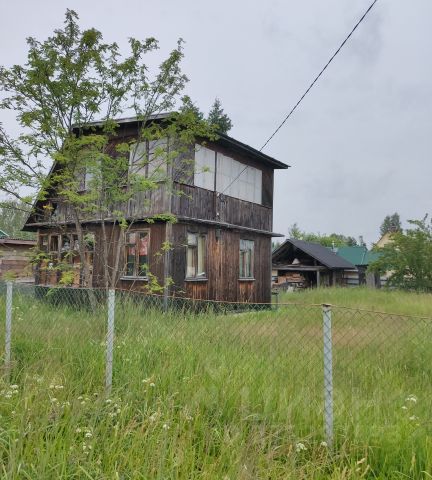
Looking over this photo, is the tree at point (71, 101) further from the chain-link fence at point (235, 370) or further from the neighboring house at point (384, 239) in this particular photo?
the neighboring house at point (384, 239)

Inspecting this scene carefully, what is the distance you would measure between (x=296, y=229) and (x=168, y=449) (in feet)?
254

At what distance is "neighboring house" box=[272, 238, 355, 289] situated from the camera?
3119cm

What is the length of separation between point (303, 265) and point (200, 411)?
2921cm

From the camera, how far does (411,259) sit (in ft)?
79.2

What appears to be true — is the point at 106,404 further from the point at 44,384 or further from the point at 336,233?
the point at 336,233

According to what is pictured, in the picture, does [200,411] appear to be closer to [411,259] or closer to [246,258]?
[246,258]

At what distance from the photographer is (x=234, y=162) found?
15984mm

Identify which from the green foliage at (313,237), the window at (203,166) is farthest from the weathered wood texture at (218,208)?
the green foliage at (313,237)

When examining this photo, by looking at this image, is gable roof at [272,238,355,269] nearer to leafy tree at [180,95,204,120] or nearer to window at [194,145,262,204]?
window at [194,145,262,204]

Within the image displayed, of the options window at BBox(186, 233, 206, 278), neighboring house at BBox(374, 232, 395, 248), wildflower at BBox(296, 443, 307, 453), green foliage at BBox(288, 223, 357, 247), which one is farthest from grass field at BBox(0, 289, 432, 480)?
green foliage at BBox(288, 223, 357, 247)

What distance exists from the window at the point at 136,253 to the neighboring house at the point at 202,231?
1.3 inches

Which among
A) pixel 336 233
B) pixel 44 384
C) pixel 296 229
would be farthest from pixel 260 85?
pixel 336 233

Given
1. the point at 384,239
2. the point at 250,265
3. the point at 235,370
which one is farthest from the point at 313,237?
the point at 235,370

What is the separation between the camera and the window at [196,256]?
1369 centimetres
